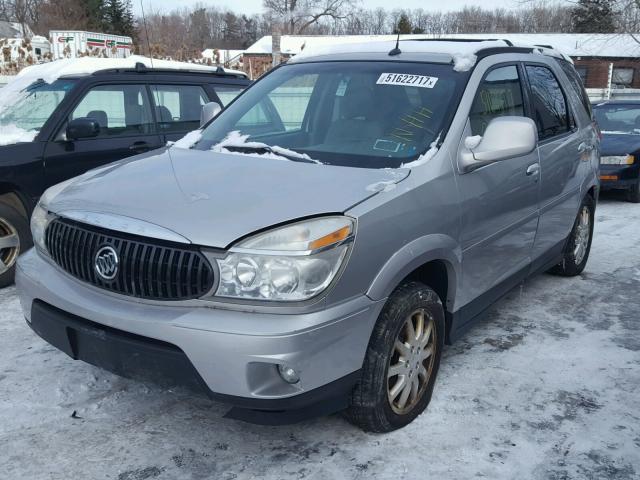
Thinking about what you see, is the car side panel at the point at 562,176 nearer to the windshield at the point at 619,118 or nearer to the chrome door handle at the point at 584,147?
the chrome door handle at the point at 584,147

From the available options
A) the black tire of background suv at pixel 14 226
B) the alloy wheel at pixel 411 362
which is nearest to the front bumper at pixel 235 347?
the alloy wheel at pixel 411 362

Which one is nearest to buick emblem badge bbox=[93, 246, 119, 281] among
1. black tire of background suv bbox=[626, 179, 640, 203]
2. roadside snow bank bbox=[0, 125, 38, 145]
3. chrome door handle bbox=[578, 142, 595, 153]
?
roadside snow bank bbox=[0, 125, 38, 145]

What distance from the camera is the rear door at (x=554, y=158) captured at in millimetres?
4434

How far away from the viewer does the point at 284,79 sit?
4.30m

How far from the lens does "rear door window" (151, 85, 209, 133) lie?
20.6ft

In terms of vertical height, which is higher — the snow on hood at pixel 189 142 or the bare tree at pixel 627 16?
the bare tree at pixel 627 16

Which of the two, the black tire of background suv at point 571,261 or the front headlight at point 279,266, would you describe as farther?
the black tire of background suv at point 571,261

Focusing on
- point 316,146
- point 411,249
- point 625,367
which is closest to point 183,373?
point 411,249

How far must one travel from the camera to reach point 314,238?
2537 mm

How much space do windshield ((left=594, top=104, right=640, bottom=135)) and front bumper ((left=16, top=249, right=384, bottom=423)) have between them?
9.61 m

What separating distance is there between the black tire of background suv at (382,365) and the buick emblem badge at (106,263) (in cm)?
115

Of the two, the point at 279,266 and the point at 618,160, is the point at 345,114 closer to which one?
the point at 279,266

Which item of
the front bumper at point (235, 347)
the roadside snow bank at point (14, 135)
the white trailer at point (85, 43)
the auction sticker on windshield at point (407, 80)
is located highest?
the white trailer at point (85, 43)

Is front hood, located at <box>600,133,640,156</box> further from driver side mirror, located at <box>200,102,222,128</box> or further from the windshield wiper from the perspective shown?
the windshield wiper
